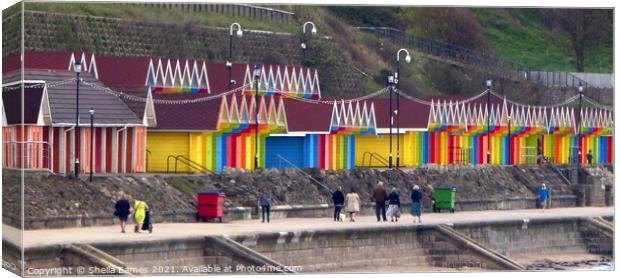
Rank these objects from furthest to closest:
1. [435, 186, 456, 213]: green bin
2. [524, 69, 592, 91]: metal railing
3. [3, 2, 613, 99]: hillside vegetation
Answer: [524, 69, 592, 91]: metal railing
[435, 186, 456, 213]: green bin
[3, 2, 613, 99]: hillside vegetation

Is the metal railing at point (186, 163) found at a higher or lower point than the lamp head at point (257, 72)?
lower

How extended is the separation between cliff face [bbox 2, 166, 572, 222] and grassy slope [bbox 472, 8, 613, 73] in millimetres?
4158

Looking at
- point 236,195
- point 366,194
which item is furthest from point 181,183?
point 366,194

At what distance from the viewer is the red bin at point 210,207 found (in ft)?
221

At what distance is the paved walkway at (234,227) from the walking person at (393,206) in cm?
36

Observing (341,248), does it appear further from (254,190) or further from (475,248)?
(475,248)

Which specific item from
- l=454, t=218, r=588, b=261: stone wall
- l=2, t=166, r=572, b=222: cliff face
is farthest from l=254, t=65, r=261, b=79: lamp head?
l=454, t=218, r=588, b=261: stone wall

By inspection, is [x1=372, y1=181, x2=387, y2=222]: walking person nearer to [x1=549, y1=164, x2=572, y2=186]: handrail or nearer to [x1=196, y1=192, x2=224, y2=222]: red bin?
[x1=196, y1=192, x2=224, y2=222]: red bin

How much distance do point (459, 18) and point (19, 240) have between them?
51.8 ft

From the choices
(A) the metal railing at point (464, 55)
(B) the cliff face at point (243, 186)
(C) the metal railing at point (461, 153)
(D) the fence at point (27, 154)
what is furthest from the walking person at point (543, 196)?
(D) the fence at point (27, 154)

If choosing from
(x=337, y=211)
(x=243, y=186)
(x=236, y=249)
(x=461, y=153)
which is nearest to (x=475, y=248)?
(x=337, y=211)

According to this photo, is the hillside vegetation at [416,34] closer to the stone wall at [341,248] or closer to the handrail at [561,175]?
the handrail at [561,175]

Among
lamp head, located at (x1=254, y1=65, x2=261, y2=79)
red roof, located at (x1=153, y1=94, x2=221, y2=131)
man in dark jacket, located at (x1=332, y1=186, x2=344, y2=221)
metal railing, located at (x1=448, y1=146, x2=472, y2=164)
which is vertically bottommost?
man in dark jacket, located at (x1=332, y1=186, x2=344, y2=221)

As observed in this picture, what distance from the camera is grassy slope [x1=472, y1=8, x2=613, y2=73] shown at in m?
67.8
